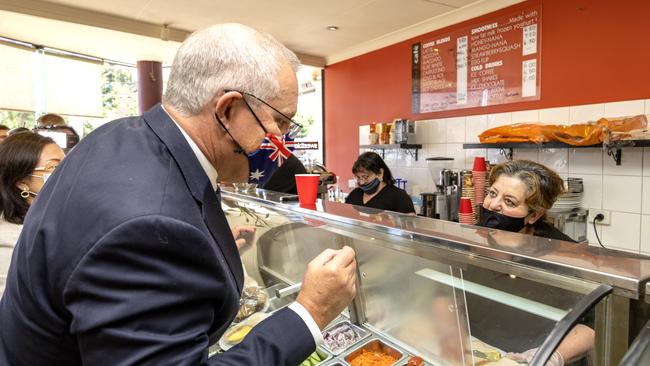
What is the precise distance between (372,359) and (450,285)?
0.46m

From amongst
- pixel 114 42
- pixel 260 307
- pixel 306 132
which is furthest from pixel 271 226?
pixel 306 132

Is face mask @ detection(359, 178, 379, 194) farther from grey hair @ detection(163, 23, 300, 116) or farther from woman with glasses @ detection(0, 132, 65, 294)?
grey hair @ detection(163, 23, 300, 116)

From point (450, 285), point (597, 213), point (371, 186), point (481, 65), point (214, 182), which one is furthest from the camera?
point (481, 65)

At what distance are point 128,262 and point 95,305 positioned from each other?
3.0 inches

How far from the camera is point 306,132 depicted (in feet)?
21.1

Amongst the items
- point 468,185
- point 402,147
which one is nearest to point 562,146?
point 468,185

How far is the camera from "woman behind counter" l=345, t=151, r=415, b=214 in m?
3.52

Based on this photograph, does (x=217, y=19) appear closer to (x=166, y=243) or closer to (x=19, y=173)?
(x=19, y=173)

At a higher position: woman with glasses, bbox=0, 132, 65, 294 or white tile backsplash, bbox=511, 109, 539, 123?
white tile backsplash, bbox=511, 109, 539, 123

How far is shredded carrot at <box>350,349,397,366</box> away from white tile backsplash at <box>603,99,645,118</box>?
2560 millimetres

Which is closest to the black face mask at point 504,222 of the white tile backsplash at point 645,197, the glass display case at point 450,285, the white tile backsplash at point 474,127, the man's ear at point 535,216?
the man's ear at point 535,216

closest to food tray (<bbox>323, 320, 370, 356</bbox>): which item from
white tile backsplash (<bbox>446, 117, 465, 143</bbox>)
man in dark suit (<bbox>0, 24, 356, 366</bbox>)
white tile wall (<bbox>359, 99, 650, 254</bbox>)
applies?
man in dark suit (<bbox>0, 24, 356, 366</bbox>)

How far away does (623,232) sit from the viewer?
291cm

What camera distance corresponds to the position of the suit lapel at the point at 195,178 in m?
0.78
